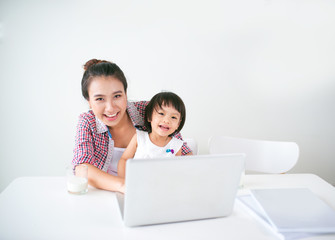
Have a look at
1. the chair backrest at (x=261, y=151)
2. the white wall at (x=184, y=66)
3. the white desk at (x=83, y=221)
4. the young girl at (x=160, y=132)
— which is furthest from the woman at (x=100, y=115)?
the white wall at (x=184, y=66)

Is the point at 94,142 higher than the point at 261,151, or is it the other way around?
the point at 94,142

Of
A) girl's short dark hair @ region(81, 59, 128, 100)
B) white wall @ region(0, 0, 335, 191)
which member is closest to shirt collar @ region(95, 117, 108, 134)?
girl's short dark hair @ region(81, 59, 128, 100)

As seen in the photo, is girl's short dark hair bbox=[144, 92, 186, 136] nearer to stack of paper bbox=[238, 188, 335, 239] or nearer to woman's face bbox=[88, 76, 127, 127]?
woman's face bbox=[88, 76, 127, 127]

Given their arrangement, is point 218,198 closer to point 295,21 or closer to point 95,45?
point 95,45

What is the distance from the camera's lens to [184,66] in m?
3.02

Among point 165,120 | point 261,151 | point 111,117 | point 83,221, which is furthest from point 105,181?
point 261,151

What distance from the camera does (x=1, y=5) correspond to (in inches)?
104

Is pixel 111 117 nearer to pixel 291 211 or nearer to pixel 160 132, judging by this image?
pixel 160 132

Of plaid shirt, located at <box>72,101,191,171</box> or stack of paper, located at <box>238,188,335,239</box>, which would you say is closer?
stack of paper, located at <box>238,188,335,239</box>

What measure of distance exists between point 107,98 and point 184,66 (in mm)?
1578

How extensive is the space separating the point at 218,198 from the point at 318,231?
34 centimetres

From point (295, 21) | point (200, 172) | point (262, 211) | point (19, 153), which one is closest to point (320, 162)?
point (295, 21)

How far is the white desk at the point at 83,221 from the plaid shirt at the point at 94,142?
9.0 inches

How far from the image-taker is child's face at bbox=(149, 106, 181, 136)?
1.68m
